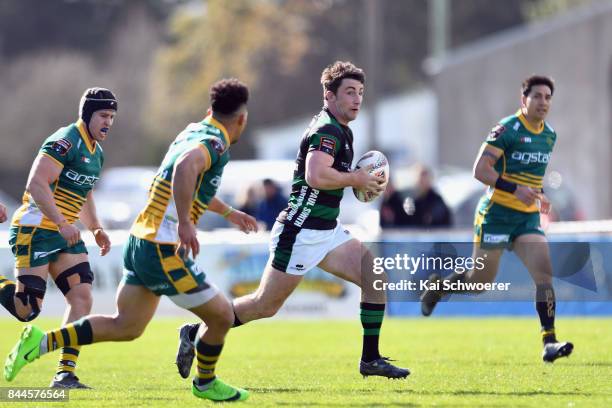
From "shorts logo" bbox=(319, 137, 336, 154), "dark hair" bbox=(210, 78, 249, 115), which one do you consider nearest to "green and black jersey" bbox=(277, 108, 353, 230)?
"shorts logo" bbox=(319, 137, 336, 154)

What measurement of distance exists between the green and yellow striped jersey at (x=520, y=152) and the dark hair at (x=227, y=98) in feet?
11.7

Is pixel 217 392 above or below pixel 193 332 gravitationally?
below

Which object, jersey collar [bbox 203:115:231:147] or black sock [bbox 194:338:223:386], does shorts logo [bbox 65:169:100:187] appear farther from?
black sock [bbox 194:338:223:386]

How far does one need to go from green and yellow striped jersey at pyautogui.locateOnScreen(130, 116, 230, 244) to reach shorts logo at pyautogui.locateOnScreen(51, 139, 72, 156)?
1.60 metres

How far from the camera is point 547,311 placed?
1137 cm

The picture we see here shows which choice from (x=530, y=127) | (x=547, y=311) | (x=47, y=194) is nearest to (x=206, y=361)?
(x=47, y=194)

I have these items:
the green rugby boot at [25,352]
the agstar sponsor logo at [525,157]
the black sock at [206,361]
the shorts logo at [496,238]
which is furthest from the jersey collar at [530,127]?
the green rugby boot at [25,352]

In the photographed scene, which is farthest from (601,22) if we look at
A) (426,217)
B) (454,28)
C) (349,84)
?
(454,28)

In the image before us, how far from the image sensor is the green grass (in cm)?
934

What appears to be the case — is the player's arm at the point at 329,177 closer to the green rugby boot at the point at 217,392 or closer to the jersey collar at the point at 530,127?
the green rugby boot at the point at 217,392

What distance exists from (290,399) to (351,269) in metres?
1.31

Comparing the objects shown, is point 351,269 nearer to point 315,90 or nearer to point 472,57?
point 472,57

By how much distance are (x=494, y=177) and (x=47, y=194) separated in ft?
13.3

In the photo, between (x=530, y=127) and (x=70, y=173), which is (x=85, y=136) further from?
(x=530, y=127)
